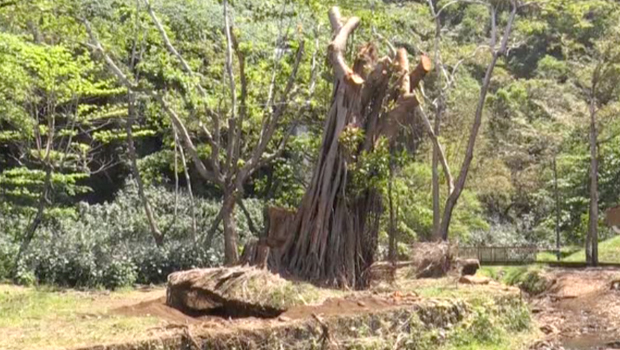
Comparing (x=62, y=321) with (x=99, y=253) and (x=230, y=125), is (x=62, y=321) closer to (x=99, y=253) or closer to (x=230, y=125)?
(x=99, y=253)

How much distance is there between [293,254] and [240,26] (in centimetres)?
916

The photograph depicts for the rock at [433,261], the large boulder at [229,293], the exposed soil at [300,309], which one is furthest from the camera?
the rock at [433,261]

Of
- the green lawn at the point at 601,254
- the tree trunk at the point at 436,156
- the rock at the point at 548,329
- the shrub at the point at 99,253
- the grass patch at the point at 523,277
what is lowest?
the rock at the point at 548,329

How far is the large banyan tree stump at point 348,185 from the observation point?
13.1 metres

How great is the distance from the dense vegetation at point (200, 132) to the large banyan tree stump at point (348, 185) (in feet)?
1.12

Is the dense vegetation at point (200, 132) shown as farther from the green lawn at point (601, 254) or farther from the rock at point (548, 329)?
the rock at point (548, 329)

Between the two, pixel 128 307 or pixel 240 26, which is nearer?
pixel 128 307

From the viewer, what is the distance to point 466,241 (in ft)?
98.6

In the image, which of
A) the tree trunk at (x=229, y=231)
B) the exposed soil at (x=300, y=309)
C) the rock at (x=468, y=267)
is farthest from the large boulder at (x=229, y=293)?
the rock at (x=468, y=267)

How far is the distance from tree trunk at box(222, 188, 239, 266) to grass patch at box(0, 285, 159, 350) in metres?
2.61

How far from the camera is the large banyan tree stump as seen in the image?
515 inches

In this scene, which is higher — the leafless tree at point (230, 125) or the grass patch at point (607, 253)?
the leafless tree at point (230, 125)

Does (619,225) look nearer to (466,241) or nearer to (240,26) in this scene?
(240,26)

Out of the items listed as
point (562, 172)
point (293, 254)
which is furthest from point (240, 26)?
point (562, 172)
